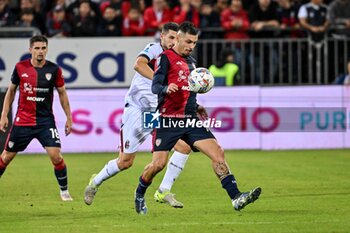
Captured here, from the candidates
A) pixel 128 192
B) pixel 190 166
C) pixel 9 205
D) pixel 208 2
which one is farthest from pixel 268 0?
pixel 9 205

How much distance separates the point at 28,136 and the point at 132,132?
156 cm

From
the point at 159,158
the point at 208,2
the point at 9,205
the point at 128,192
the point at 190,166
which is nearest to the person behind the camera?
the point at 159,158

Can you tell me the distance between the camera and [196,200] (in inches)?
537

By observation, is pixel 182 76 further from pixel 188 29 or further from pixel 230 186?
pixel 230 186

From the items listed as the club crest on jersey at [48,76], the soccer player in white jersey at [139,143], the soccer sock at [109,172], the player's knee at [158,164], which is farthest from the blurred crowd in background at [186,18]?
the player's knee at [158,164]

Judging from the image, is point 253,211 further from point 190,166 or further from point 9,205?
point 190,166

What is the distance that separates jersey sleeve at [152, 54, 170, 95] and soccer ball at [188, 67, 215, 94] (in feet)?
1.00

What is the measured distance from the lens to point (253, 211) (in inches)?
482

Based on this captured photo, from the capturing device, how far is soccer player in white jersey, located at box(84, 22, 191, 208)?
12.8m

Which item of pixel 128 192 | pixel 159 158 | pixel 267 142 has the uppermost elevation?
pixel 159 158

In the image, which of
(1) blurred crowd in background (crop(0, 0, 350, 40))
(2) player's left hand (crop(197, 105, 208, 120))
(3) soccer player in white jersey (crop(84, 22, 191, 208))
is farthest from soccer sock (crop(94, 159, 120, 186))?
(1) blurred crowd in background (crop(0, 0, 350, 40))

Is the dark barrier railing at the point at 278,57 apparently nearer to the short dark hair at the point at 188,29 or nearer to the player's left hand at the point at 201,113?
the player's left hand at the point at 201,113

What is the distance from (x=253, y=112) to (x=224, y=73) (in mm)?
1157

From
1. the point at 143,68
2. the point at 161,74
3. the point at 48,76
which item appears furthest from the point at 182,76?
the point at 48,76
